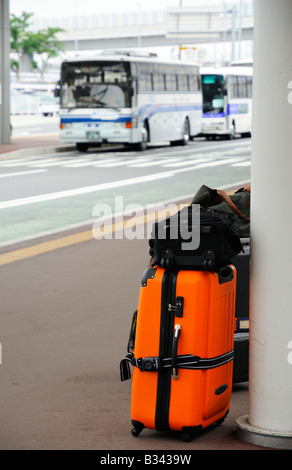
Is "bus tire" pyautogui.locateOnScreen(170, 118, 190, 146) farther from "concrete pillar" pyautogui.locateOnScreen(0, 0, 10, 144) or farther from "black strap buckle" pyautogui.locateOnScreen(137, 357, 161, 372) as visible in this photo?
"black strap buckle" pyautogui.locateOnScreen(137, 357, 161, 372)

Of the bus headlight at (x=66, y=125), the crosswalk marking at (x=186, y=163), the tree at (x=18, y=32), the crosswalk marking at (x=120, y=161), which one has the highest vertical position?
the tree at (x=18, y=32)

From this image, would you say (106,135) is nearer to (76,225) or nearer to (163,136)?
(163,136)

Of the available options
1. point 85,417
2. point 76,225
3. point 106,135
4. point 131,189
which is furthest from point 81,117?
point 85,417

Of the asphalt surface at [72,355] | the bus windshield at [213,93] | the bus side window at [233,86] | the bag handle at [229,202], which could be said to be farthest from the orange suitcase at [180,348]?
the bus side window at [233,86]

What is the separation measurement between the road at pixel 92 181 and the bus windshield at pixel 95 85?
1.62m

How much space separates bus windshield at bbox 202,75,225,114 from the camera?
4128cm

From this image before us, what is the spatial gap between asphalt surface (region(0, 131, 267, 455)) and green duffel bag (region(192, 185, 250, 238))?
916 millimetres

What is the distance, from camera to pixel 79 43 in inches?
4368

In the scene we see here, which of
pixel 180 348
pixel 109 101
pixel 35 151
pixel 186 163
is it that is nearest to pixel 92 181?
pixel 186 163

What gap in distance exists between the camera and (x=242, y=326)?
533cm

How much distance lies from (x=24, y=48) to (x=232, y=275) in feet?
331

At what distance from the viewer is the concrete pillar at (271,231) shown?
14.0 ft

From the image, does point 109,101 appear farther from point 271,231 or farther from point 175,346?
point 175,346

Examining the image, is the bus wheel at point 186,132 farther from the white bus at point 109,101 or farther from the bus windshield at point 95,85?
the bus windshield at point 95,85
